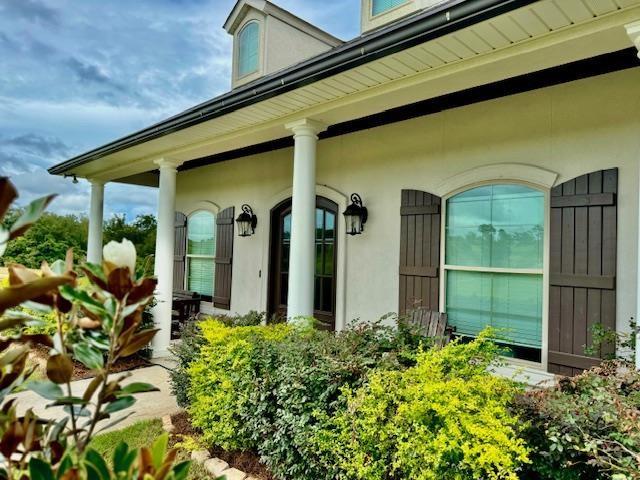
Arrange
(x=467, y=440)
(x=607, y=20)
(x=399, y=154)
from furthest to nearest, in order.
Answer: (x=399, y=154) → (x=607, y=20) → (x=467, y=440)

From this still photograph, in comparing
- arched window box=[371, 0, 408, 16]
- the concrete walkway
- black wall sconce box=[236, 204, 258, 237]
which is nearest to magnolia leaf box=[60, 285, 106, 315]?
the concrete walkway

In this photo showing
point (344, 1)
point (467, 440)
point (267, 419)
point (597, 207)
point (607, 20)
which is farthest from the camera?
point (344, 1)

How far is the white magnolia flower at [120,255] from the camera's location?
858 mm

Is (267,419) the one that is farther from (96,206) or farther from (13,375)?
(96,206)

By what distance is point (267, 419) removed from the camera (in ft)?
9.47

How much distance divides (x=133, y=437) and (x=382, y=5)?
227 inches

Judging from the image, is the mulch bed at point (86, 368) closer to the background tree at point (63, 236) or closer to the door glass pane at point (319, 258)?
the door glass pane at point (319, 258)

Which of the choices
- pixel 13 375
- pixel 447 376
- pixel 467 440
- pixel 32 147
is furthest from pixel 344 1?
pixel 32 147

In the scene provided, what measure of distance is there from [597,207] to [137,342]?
3999mm

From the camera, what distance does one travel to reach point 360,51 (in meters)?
3.24

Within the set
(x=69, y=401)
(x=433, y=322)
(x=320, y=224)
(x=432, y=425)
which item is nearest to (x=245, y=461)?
(x=432, y=425)

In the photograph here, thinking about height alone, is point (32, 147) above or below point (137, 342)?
above

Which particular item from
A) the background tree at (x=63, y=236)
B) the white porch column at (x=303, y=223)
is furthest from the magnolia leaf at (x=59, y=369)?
the background tree at (x=63, y=236)

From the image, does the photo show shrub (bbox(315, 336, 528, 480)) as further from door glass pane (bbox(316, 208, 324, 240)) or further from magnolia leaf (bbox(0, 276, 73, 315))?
door glass pane (bbox(316, 208, 324, 240))
